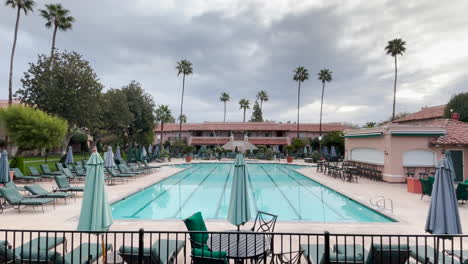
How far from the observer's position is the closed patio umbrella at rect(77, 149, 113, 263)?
5465 mm

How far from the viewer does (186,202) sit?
43.7ft

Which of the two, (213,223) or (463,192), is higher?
(463,192)

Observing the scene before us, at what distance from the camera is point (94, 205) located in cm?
552

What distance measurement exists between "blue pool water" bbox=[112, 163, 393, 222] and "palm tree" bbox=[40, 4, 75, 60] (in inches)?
978

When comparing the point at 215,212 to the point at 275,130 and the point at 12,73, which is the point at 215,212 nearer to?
the point at 12,73

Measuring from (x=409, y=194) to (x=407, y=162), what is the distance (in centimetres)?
499

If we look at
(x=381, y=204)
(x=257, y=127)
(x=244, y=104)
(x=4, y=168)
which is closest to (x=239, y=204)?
(x=381, y=204)

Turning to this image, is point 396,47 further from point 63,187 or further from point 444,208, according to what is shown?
point 63,187

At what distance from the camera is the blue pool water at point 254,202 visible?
1087cm

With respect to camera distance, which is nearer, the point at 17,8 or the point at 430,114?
the point at 17,8

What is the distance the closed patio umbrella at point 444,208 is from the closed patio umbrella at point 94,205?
6801mm

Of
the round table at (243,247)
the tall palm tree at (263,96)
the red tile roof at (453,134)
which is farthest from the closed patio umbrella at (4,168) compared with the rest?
the tall palm tree at (263,96)

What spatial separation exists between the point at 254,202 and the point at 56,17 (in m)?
31.7

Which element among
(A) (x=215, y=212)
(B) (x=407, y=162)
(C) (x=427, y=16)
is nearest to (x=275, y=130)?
(B) (x=407, y=162)
